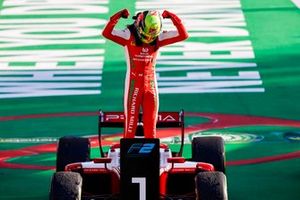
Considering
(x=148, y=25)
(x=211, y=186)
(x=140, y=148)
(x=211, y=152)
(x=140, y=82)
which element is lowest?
(x=211, y=186)

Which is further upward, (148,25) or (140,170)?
(148,25)

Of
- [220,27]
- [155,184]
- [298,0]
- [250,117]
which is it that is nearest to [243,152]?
[250,117]

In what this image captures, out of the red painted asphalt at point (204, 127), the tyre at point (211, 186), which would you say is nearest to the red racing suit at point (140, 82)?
the tyre at point (211, 186)

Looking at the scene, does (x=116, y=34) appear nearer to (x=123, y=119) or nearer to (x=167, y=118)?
(x=123, y=119)

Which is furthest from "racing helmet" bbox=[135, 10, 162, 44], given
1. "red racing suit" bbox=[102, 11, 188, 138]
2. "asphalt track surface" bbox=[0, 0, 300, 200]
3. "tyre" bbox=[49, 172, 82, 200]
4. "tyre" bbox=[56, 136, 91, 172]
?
"asphalt track surface" bbox=[0, 0, 300, 200]

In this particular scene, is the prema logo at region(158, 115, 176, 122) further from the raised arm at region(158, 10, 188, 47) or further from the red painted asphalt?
the red painted asphalt

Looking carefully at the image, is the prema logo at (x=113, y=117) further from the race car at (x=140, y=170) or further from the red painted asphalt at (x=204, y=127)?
the red painted asphalt at (x=204, y=127)

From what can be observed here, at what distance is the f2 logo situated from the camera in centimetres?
1292

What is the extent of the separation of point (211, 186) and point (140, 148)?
85 cm

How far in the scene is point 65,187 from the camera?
13172 millimetres

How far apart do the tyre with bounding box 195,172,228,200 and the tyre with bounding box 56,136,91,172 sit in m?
2.38

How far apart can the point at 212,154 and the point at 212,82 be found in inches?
324

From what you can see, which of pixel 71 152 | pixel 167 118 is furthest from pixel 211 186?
pixel 71 152

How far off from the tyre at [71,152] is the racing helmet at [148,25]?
1.56m
